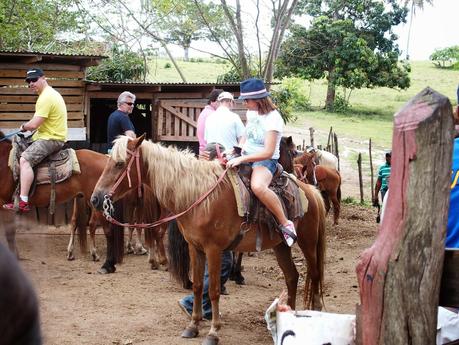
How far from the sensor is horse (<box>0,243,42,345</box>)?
1187 mm

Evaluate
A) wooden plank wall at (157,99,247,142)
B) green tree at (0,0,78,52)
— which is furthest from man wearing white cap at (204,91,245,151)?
green tree at (0,0,78,52)

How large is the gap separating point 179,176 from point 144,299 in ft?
7.92

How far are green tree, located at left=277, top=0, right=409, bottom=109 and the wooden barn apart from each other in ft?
64.4

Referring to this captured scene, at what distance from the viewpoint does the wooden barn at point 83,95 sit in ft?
40.9

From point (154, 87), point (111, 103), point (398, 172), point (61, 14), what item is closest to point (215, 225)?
point (398, 172)

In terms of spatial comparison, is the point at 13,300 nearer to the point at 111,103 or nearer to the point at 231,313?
the point at 231,313

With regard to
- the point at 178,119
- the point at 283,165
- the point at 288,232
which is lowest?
the point at 288,232

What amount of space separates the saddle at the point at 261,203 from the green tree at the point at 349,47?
26.4 meters

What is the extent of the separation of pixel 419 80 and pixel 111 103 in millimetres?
36326

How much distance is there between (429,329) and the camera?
8.28 ft

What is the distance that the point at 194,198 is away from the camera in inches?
262

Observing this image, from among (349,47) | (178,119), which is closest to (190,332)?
(178,119)

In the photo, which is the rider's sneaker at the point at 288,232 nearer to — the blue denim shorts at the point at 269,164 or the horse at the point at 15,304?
the blue denim shorts at the point at 269,164

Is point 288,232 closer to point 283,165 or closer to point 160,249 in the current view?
point 283,165
